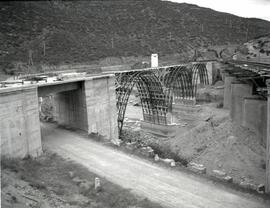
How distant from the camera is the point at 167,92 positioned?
41500 mm

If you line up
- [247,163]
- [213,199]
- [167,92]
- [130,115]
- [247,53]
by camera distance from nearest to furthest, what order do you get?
1. [213,199]
2. [247,163]
3. [167,92]
4. [130,115]
5. [247,53]

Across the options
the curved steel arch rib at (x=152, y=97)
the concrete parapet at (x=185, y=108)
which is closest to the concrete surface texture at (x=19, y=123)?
the curved steel arch rib at (x=152, y=97)

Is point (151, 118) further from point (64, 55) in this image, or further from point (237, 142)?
point (64, 55)

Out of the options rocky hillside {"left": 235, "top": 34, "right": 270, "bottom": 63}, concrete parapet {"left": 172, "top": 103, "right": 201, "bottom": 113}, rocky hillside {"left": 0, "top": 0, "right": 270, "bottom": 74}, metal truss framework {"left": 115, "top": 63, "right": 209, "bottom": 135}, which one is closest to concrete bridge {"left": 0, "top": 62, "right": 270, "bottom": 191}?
metal truss framework {"left": 115, "top": 63, "right": 209, "bottom": 135}

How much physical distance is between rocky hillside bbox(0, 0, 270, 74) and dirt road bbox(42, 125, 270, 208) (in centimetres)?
1613

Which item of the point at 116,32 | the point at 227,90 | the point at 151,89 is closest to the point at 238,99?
the point at 227,90

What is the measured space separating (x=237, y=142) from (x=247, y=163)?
3114 mm

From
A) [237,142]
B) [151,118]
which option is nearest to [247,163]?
[237,142]

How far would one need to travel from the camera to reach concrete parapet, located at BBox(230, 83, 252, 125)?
30062 millimetres

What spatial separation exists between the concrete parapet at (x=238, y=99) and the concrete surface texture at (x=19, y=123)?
1884cm

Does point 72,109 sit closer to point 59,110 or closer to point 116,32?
point 59,110

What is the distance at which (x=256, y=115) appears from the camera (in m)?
27.6

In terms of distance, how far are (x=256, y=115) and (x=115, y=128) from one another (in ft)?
41.4

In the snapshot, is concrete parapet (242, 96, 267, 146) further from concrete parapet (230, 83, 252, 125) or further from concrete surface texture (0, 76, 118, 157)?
concrete surface texture (0, 76, 118, 157)
